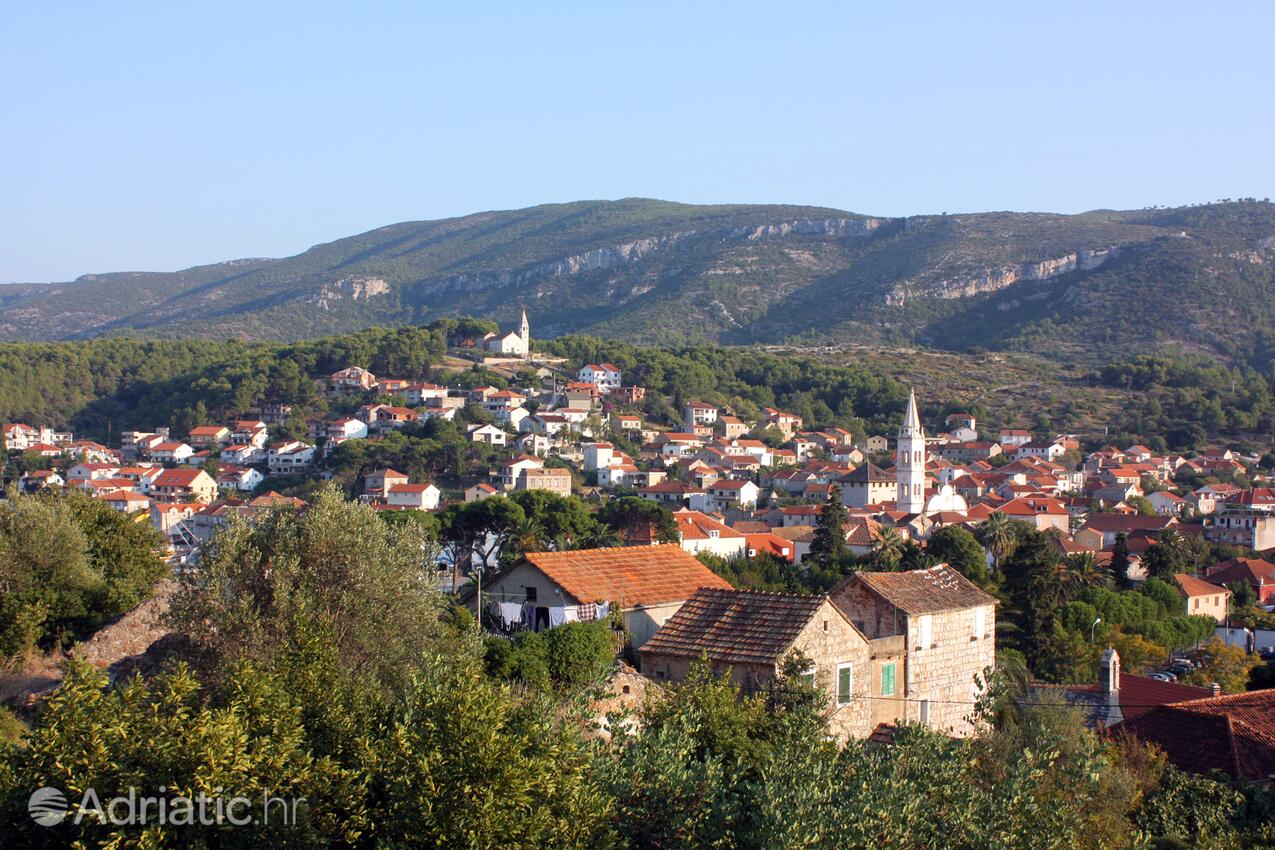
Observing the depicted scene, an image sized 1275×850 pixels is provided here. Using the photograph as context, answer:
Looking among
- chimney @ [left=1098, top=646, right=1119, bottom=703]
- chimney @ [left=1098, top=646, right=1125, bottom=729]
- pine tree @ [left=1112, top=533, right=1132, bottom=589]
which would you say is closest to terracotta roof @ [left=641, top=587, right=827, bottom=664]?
chimney @ [left=1098, top=646, right=1125, bottom=729]

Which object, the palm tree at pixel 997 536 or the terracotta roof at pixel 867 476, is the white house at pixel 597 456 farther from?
the palm tree at pixel 997 536

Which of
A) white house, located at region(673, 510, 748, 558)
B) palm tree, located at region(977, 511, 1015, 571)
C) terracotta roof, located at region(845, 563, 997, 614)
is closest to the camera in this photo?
terracotta roof, located at region(845, 563, 997, 614)

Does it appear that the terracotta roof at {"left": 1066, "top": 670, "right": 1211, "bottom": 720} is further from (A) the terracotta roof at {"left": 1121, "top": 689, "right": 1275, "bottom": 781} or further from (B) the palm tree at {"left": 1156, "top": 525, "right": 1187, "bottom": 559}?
(B) the palm tree at {"left": 1156, "top": 525, "right": 1187, "bottom": 559}

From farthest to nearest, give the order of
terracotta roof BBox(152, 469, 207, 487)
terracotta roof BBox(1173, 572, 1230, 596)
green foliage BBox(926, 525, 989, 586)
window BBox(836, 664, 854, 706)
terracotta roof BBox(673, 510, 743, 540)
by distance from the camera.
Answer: terracotta roof BBox(152, 469, 207, 487)
terracotta roof BBox(673, 510, 743, 540)
terracotta roof BBox(1173, 572, 1230, 596)
green foliage BBox(926, 525, 989, 586)
window BBox(836, 664, 854, 706)

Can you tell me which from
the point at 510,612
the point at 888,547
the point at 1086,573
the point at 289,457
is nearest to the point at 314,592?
the point at 510,612

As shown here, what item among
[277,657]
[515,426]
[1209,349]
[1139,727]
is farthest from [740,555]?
[1209,349]

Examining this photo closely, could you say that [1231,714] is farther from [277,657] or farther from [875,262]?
[875,262]

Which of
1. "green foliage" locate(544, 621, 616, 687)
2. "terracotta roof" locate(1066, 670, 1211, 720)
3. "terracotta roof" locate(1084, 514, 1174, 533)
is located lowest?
"terracotta roof" locate(1084, 514, 1174, 533)
